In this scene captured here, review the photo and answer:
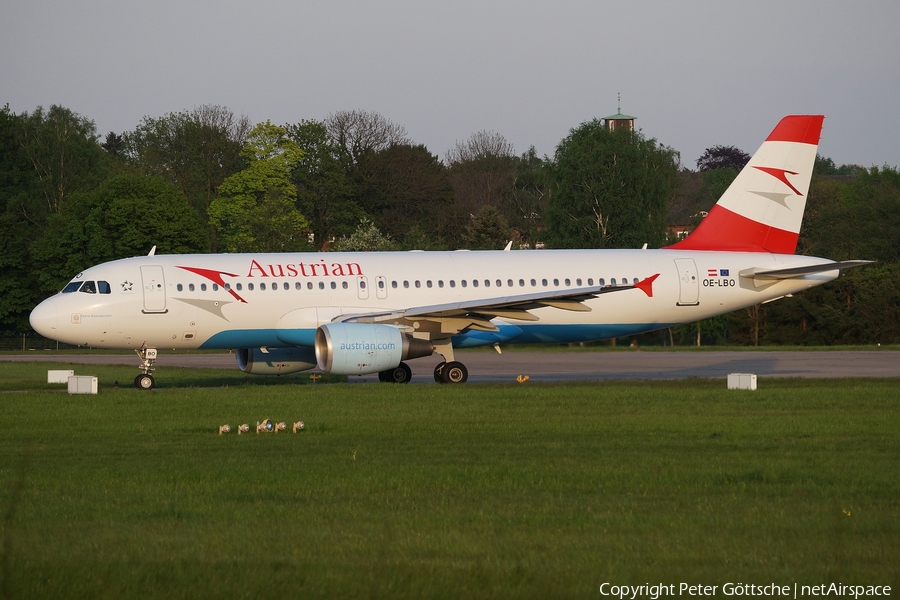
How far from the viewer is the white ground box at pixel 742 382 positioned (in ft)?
75.5

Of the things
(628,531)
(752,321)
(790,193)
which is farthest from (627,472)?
(752,321)

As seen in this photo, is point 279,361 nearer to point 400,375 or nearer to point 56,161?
point 400,375

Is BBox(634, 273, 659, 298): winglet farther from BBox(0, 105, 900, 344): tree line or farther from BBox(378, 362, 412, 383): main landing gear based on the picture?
BBox(0, 105, 900, 344): tree line

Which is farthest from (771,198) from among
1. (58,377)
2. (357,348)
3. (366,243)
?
(366,243)

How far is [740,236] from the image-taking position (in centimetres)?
2941

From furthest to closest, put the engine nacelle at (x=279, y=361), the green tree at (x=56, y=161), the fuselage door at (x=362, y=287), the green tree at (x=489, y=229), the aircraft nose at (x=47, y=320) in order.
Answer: the green tree at (x=56, y=161) → the green tree at (x=489, y=229) → the engine nacelle at (x=279, y=361) → the fuselage door at (x=362, y=287) → the aircraft nose at (x=47, y=320)

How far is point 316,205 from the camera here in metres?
87.7

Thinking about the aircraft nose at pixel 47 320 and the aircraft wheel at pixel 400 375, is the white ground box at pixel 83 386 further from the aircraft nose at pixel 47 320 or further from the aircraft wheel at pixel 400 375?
the aircraft wheel at pixel 400 375

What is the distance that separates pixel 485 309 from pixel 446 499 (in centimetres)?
1435

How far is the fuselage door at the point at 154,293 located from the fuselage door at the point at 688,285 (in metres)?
12.3

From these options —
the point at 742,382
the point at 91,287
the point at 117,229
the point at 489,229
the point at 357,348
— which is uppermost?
the point at 489,229

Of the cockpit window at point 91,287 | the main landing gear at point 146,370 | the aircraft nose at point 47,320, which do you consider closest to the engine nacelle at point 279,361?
the main landing gear at point 146,370

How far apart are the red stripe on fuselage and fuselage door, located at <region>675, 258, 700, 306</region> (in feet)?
3.95

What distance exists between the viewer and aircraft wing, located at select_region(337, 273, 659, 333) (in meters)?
24.9
